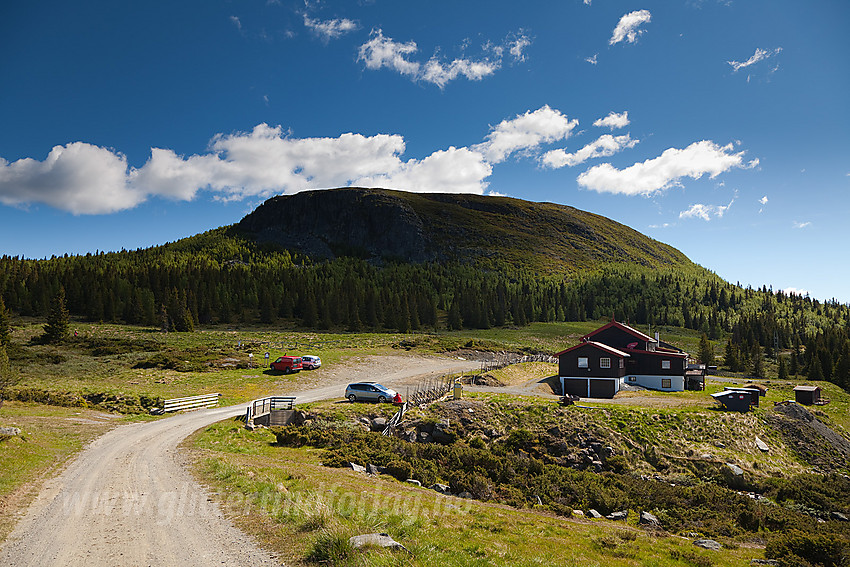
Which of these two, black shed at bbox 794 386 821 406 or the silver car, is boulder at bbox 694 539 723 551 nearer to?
the silver car

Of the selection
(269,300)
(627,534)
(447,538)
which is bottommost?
(627,534)

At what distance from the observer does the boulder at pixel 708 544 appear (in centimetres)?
1748

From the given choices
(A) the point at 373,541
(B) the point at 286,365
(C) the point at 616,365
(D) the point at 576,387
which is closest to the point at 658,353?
(C) the point at 616,365

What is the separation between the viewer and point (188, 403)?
115 ft

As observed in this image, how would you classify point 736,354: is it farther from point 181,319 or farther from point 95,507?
point 181,319

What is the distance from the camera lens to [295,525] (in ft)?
38.8

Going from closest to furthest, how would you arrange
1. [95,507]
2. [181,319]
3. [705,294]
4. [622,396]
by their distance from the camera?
→ 1. [95,507]
2. [622,396]
3. [181,319]
4. [705,294]

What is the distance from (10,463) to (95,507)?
7369 mm

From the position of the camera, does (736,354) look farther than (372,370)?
Yes

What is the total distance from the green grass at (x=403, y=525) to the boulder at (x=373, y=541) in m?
0.28

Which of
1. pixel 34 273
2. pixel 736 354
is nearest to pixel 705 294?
pixel 736 354

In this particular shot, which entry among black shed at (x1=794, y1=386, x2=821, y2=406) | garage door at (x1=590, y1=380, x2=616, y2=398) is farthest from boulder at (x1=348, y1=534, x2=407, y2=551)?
black shed at (x1=794, y1=386, x2=821, y2=406)

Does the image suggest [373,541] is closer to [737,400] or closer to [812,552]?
[812,552]

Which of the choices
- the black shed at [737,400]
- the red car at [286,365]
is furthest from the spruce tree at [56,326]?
the black shed at [737,400]
